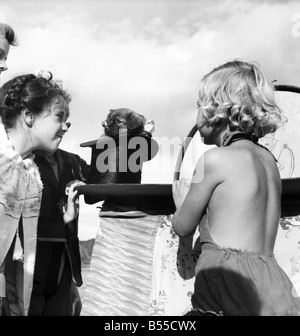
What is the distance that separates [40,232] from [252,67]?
3.98 ft

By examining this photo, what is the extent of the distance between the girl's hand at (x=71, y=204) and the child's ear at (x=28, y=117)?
323 millimetres

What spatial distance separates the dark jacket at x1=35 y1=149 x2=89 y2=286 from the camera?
2439 mm

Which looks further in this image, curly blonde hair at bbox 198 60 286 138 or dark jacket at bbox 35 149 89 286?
dark jacket at bbox 35 149 89 286

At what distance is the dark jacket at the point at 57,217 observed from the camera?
2.44 m

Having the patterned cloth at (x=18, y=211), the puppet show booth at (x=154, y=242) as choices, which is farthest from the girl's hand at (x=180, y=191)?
the patterned cloth at (x=18, y=211)

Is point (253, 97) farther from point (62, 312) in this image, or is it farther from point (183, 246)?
point (62, 312)

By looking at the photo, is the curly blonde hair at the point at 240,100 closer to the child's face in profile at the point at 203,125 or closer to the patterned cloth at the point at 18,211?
the child's face in profile at the point at 203,125

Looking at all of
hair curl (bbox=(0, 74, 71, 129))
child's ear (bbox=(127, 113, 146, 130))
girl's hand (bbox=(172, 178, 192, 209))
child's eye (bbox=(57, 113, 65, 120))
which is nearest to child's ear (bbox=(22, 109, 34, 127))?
hair curl (bbox=(0, 74, 71, 129))

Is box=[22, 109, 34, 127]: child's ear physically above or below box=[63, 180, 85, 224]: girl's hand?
above

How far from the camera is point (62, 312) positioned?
8.04 feet

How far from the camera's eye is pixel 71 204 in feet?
7.89

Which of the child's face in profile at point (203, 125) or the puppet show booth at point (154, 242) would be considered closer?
the child's face in profile at point (203, 125)

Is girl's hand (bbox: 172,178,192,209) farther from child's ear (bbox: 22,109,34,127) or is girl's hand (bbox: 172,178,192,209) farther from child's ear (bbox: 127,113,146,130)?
child's ear (bbox: 22,109,34,127)

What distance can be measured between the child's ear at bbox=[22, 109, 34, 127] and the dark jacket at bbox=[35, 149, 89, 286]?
22 cm
